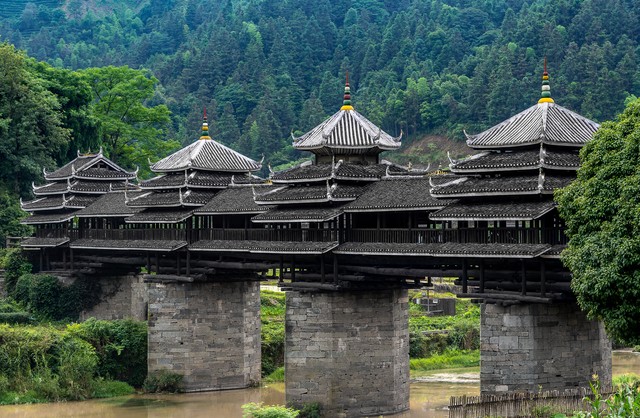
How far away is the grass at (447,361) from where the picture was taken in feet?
177

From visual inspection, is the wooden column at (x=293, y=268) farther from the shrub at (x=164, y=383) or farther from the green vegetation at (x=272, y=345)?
the green vegetation at (x=272, y=345)

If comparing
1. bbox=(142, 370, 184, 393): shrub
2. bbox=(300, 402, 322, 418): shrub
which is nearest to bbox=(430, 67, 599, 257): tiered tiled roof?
bbox=(300, 402, 322, 418): shrub

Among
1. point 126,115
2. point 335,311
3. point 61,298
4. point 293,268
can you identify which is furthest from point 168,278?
point 126,115

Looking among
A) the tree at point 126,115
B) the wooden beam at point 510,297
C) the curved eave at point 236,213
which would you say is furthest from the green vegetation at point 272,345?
the tree at point 126,115

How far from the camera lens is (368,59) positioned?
146m

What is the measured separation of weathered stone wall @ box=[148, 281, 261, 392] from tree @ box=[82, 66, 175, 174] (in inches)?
1370

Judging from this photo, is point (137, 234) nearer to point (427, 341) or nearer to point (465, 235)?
point (427, 341)

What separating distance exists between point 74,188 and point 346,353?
75.6 ft

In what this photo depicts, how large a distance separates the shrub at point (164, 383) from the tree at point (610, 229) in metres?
22.8

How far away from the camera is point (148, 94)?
285 feet

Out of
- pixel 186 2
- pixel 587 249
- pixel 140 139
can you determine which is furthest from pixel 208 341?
pixel 186 2

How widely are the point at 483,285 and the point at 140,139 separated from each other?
54.6 metres

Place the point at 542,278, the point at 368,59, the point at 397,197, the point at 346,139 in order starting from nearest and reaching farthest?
the point at 542,278
the point at 397,197
the point at 346,139
the point at 368,59

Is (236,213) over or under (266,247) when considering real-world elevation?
over
